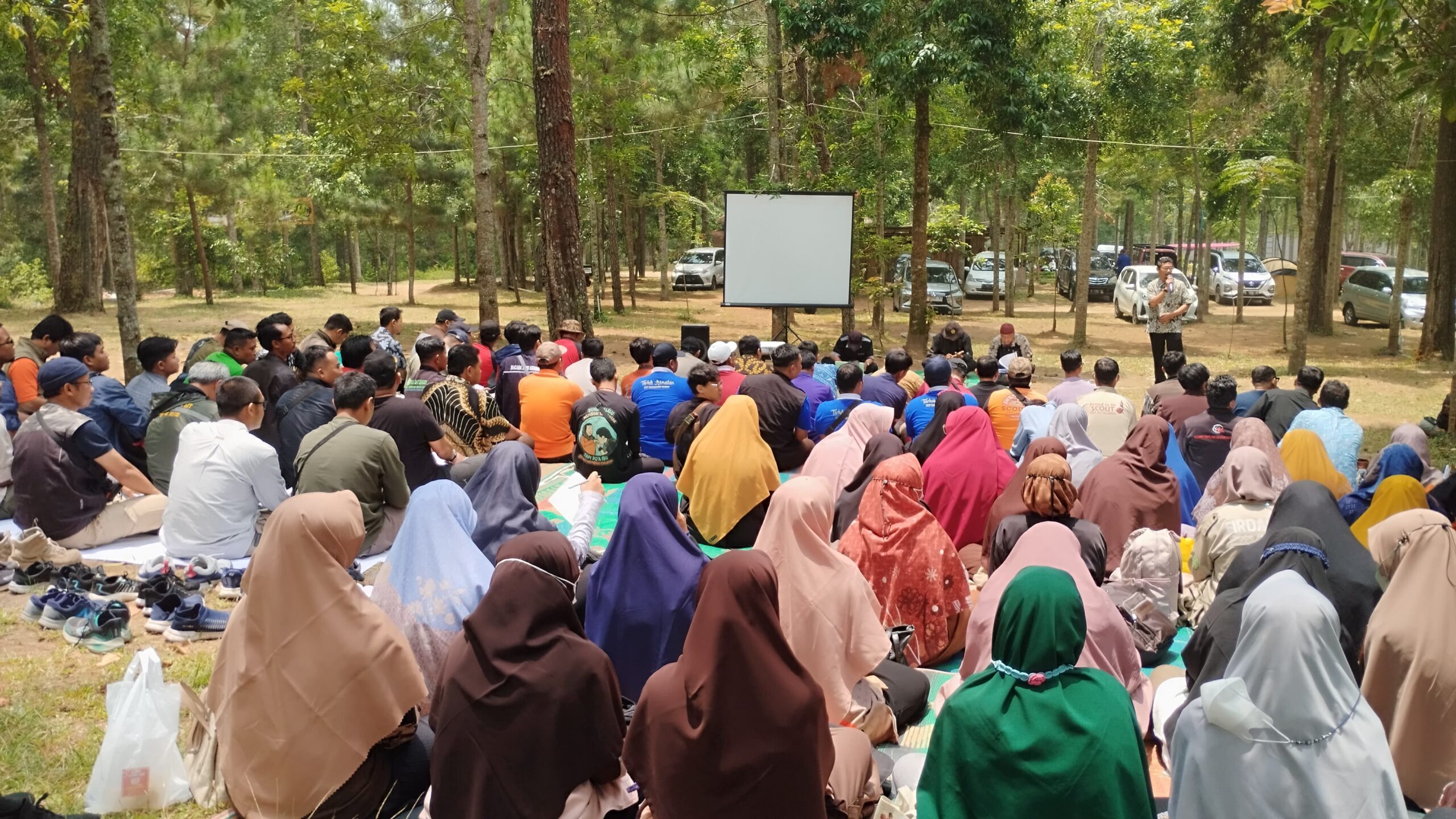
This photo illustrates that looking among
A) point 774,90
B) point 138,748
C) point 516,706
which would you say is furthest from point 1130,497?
point 774,90

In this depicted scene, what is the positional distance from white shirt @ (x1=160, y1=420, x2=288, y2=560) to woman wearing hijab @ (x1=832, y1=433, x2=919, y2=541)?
3053 mm

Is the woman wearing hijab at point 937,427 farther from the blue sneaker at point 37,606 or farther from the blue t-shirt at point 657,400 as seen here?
the blue sneaker at point 37,606

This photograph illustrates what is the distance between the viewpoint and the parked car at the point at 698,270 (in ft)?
97.3

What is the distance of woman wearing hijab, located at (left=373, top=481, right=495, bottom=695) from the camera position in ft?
12.9

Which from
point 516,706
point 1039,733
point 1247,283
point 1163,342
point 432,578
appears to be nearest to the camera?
point 1039,733

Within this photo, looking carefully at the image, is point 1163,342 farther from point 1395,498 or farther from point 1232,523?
point 1232,523

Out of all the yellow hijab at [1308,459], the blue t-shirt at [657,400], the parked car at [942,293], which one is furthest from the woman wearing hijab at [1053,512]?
the parked car at [942,293]

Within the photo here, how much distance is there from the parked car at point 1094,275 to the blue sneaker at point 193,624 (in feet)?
79.7

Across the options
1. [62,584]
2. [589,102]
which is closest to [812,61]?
[589,102]

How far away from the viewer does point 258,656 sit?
10.7 ft

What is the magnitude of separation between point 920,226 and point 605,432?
921 cm

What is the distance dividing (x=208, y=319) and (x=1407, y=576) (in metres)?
21.9

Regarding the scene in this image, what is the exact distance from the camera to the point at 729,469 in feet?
20.4

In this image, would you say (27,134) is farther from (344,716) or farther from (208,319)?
(344,716)
